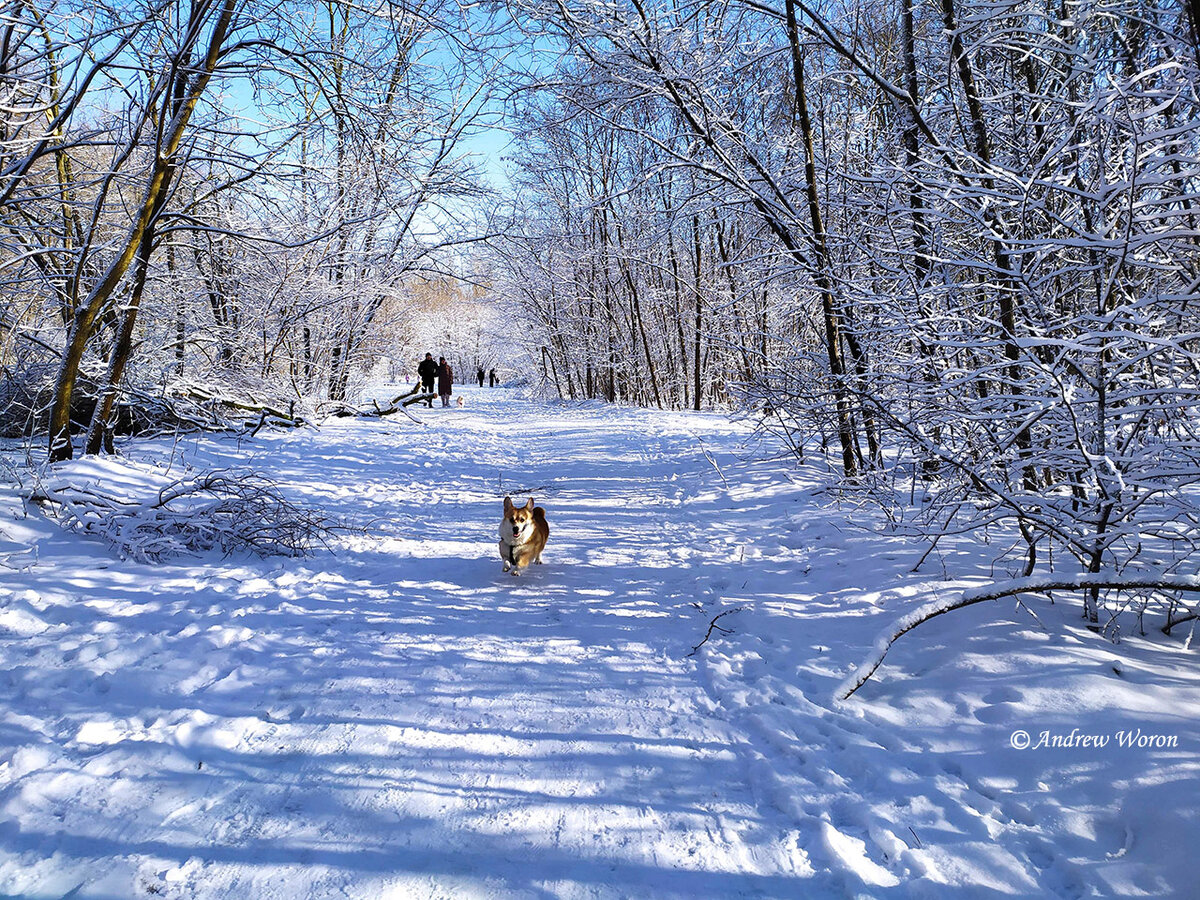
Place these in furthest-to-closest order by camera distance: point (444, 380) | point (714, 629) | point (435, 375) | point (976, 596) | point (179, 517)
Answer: point (444, 380) < point (435, 375) < point (179, 517) < point (714, 629) < point (976, 596)

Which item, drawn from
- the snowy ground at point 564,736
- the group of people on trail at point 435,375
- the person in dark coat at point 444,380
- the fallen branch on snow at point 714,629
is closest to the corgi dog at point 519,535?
the snowy ground at point 564,736

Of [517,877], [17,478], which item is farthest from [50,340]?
[517,877]

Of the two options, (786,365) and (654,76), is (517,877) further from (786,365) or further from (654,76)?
(654,76)

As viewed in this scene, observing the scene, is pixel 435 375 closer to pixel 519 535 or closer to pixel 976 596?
pixel 519 535

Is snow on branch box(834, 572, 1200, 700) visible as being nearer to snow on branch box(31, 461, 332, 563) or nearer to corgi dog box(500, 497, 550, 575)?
corgi dog box(500, 497, 550, 575)

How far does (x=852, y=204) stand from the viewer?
4.81 meters

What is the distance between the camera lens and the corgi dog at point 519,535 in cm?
484

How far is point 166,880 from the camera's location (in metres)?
1.90

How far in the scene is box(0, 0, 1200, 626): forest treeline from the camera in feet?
9.43

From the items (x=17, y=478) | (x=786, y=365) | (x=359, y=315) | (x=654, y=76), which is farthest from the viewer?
(x=359, y=315)

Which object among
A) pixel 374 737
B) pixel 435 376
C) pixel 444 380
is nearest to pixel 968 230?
pixel 374 737

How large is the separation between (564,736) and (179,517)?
400 centimetres

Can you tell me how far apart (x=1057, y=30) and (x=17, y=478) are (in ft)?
31.2

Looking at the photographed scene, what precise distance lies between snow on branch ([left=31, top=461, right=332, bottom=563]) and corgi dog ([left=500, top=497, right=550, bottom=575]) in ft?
5.86
